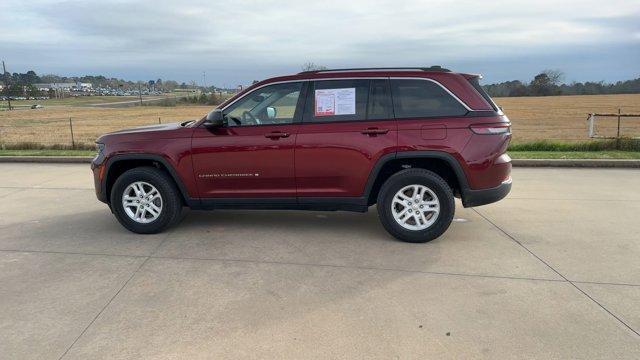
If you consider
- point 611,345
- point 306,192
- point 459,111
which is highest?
point 459,111

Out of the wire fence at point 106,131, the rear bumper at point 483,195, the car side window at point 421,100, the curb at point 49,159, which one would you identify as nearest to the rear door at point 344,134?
the car side window at point 421,100

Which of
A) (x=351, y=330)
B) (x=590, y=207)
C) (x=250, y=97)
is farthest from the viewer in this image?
(x=590, y=207)

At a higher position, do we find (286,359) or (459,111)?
(459,111)

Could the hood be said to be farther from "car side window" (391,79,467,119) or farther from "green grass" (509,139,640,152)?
"green grass" (509,139,640,152)

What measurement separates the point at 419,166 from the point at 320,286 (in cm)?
189

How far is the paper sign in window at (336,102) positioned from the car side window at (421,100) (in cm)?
43

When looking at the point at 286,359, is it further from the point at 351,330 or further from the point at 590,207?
the point at 590,207

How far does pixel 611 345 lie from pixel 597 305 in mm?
604

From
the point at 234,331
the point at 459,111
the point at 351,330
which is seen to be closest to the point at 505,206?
the point at 459,111

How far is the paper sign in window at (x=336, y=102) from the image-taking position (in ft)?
16.8

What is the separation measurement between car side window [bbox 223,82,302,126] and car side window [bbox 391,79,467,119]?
3.46 ft

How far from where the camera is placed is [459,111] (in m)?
4.96

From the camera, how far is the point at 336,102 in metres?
5.14

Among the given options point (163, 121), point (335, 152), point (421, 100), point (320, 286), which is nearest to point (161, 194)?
point (335, 152)
